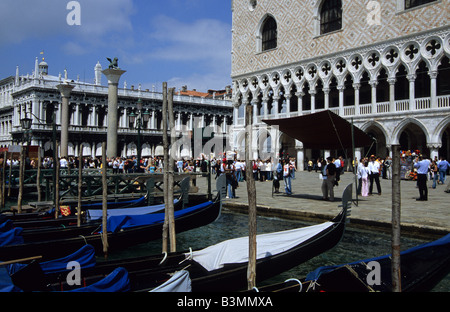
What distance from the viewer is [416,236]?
6801 millimetres

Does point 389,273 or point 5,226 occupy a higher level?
point 5,226

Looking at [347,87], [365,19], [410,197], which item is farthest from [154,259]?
[347,87]

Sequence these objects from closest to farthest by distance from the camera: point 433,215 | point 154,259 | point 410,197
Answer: point 154,259 < point 433,215 < point 410,197

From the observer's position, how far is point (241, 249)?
14.9 feet

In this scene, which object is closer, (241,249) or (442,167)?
(241,249)

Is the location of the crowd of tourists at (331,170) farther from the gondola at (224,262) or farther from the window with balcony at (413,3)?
the window with balcony at (413,3)

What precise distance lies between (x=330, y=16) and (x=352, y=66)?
3.54 metres

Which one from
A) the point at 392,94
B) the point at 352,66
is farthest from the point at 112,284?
the point at 352,66

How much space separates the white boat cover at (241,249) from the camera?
4359mm

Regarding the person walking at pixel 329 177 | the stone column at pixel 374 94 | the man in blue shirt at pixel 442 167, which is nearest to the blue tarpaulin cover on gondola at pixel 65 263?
the person walking at pixel 329 177

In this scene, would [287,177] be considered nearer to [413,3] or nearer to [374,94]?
[374,94]

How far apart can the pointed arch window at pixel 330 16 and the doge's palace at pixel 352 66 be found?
6 cm
